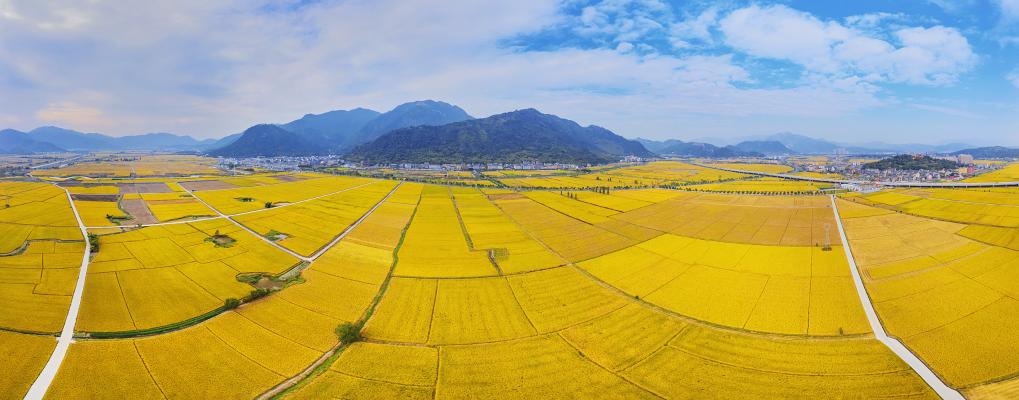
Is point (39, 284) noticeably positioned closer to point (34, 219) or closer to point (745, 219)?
point (34, 219)

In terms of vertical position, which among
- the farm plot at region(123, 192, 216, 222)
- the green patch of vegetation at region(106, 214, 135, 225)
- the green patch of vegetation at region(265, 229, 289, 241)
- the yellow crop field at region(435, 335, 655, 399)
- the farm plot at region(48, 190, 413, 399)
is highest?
the farm plot at region(123, 192, 216, 222)

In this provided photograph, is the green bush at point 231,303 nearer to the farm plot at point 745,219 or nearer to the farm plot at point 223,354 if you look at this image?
the farm plot at point 223,354

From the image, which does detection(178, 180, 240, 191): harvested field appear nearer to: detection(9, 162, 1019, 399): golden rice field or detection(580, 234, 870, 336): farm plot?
detection(9, 162, 1019, 399): golden rice field

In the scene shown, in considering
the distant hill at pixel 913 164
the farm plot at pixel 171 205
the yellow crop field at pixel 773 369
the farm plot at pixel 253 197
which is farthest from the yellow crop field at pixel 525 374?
the distant hill at pixel 913 164

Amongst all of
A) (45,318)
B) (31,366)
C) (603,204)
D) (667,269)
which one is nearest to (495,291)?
(667,269)

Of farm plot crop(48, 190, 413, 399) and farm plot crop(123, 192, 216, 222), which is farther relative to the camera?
farm plot crop(123, 192, 216, 222)

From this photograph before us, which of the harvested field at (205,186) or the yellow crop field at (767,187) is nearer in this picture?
the harvested field at (205,186)

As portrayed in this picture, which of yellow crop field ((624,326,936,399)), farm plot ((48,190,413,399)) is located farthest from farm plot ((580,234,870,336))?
farm plot ((48,190,413,399))

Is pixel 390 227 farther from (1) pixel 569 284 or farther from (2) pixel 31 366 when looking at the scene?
(2) pixel 31 366
